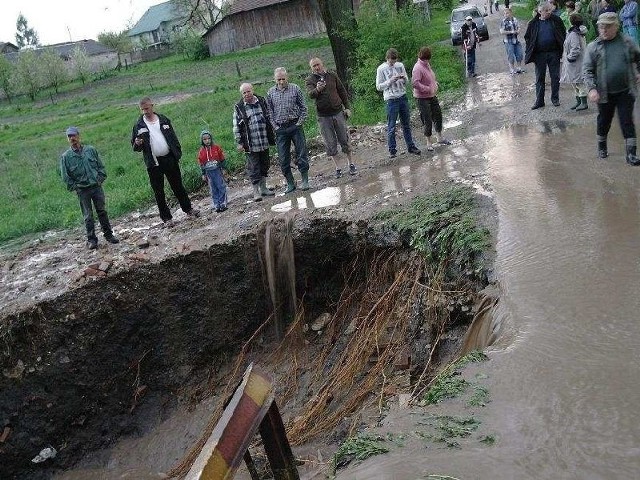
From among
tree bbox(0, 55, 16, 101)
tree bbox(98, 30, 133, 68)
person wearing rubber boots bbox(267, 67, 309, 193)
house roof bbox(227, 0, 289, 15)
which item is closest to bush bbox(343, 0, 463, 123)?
person wearing rubber boots bbox(267, 67, 309, 193)

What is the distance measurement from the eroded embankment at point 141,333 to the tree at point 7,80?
47407 millimetres

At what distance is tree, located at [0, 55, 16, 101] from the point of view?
4966 cm

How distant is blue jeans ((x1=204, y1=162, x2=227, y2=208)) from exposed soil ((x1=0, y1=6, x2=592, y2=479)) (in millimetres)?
512

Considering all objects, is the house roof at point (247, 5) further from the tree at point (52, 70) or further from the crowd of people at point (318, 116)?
the crowd of people at point (318, 116)

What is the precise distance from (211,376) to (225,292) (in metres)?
1.30

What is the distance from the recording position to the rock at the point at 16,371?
8.26m

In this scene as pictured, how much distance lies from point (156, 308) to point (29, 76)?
153 ft

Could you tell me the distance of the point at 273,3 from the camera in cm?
4472

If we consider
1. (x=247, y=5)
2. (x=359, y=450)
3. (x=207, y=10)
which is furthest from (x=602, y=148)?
(x=207, y=10)

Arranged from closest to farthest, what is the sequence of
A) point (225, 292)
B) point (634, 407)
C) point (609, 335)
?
1. point (634, 407)
2. point (609, 335)
3. point (225, 292)

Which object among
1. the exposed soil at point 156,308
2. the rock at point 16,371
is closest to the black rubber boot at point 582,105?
the exposed soil at point 156,308

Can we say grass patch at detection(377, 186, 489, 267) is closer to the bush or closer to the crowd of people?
the crowd of people

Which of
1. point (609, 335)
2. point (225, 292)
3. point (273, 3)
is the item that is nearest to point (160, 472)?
point (225, 292)

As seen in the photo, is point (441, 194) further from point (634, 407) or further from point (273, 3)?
point (273, 3)
